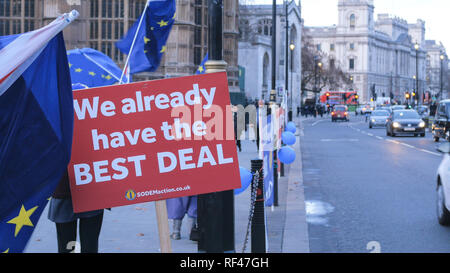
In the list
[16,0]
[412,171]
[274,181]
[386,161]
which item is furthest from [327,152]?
[16,0]

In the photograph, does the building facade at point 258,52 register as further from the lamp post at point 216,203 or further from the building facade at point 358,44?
the building facade at point 358,44

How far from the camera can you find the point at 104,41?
3850 centimetres

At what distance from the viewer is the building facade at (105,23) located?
37.5 metres

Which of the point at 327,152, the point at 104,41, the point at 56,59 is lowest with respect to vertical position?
the point at 327,152

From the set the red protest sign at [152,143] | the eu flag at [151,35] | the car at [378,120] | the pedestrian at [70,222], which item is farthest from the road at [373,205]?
the car at [378,120]

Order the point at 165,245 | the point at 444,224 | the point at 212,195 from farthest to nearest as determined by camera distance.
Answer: the point at 444,224 → the point at 212,195 → the point at 165,245

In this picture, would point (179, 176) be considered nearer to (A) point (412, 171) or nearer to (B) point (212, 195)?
(B) point (212, 195)

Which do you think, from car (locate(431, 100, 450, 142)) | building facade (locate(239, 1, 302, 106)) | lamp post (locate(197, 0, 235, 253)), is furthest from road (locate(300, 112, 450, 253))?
building facade (locate(239, 1, 302, 106))

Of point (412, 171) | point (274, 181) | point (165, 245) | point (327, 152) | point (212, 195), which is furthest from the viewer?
point (327, 152)

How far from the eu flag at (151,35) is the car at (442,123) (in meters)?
22.0

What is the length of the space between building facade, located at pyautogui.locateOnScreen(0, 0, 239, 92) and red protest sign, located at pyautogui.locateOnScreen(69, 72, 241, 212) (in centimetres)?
3165

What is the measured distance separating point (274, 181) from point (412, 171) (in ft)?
23.8

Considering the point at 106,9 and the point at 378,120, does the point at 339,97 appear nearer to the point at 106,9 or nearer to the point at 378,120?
the point at 378,120

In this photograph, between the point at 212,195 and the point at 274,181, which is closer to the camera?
the point at 212,195
